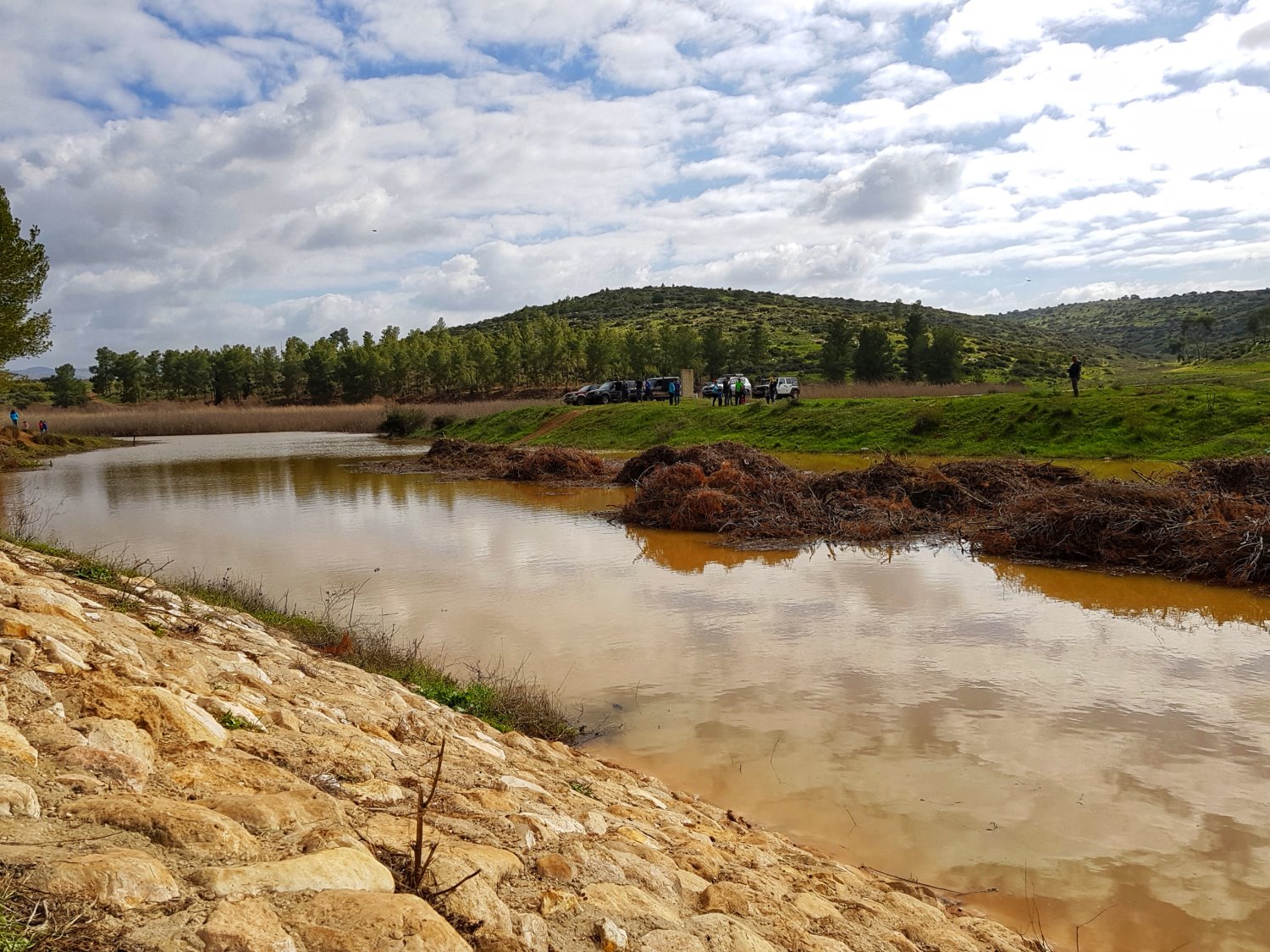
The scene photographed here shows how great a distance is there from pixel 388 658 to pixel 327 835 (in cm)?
531

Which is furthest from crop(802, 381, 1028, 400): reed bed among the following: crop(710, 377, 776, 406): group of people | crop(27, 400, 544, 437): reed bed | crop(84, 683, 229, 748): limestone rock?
crop(84, 683, 229, 748): limestone rock

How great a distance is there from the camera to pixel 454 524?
19.7 metres

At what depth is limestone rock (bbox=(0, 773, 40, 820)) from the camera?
268 centimetres

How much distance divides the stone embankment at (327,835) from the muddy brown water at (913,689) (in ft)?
2.78

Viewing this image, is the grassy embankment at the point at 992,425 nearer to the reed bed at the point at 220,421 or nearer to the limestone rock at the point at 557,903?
the limestone rock at the point at 557,903

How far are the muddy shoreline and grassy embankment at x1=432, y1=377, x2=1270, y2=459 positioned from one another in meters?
8.91

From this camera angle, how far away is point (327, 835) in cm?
308

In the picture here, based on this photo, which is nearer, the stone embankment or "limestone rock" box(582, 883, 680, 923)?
the stone embankment

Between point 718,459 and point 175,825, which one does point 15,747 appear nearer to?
point 175,825

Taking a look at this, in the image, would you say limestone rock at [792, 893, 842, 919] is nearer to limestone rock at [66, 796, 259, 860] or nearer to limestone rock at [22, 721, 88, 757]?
→ limestone rock at [66, 796, 259, 860]

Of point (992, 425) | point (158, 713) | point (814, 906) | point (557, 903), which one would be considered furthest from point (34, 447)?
point (814, 906)

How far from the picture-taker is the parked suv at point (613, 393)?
55219 millimetres

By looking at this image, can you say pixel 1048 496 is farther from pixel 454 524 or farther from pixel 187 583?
pixel 187 583

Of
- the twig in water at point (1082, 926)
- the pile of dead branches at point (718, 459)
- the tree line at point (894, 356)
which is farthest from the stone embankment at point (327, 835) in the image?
the tree line at point (894, 356)
